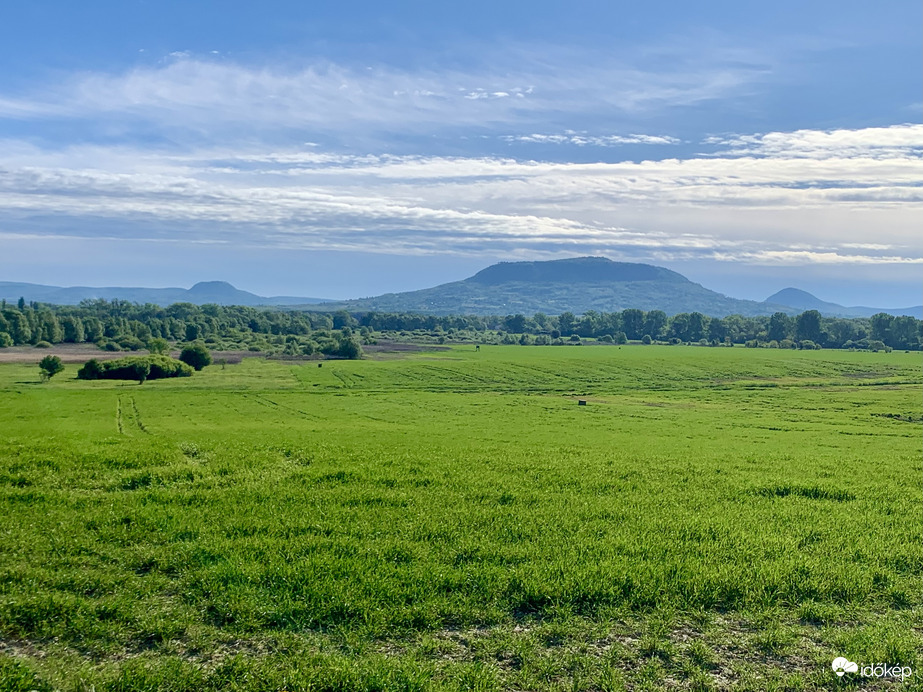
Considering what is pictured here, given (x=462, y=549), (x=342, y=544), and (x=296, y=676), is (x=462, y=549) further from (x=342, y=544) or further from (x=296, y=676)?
(x=296, y=676)

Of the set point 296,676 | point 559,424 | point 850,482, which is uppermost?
point 296,676

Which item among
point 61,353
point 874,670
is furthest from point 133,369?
point 874,670

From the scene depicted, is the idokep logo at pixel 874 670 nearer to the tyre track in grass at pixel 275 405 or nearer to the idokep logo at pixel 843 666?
the idokep logo at pixel 843 666

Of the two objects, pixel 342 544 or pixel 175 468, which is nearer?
pixel 342 544

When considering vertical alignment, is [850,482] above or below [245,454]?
below

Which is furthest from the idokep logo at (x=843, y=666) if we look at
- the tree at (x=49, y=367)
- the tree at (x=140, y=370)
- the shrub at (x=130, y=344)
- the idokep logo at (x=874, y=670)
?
the shrub at (x=130, y=344)

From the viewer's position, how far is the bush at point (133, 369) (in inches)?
4141

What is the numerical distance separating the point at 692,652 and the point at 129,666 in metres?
6.94

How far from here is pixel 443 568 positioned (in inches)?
400

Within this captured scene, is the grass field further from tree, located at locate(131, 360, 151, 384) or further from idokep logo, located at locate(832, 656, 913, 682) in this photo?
tree, located at locate(131, 360, 151, 384)

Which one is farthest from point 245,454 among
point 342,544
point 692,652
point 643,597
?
point 692,652

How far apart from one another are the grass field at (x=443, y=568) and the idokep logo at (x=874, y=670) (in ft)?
Result: 0.37

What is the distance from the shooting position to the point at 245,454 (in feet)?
61.0

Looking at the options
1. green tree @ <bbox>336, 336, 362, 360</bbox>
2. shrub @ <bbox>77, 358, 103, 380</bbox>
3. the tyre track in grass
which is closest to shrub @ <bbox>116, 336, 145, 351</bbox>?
green tree @ <bbox>336, 336, 362, 360</bbox>
